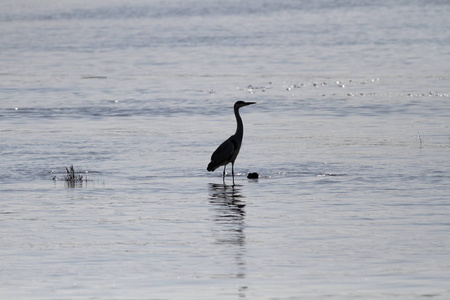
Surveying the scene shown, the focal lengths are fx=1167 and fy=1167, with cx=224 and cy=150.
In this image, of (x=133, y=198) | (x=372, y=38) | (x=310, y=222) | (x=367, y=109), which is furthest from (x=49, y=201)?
(x=372, y=38)

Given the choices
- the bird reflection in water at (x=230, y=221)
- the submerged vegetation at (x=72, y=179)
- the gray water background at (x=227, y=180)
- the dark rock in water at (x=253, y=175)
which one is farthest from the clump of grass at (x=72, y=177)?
the dark rock in water at (x=253, y=175)

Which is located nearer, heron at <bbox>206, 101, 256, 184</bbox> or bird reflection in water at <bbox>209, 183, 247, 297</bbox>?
bird reflection in water at <bbox>209, 183, 247, 297</bbox>

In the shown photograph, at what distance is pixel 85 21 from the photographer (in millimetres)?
104000

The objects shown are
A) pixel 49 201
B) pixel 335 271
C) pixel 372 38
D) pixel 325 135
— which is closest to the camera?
→ pixel 335 271

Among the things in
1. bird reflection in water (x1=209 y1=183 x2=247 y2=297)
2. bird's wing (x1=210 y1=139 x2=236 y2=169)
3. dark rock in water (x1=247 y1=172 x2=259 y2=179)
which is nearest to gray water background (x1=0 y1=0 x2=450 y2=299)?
bird reflection in water (x1=209 y1=183 x2=247 y2=297)

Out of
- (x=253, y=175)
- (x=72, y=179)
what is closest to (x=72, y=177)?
(x=72, y=179)

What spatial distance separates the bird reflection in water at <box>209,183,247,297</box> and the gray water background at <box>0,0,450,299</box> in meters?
0.04

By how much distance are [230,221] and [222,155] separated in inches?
188

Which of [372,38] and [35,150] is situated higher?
[372,38]

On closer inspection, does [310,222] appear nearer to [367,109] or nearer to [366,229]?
[366,229]

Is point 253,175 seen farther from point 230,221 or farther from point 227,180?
point 230,221

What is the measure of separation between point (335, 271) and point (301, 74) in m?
34.0

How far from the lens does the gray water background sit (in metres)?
12.1

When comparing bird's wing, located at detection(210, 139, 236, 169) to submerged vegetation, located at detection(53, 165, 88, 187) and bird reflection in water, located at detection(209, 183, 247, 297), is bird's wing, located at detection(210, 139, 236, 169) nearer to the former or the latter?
bird reflection in water, located at detection(209, 183, 247, 297)
